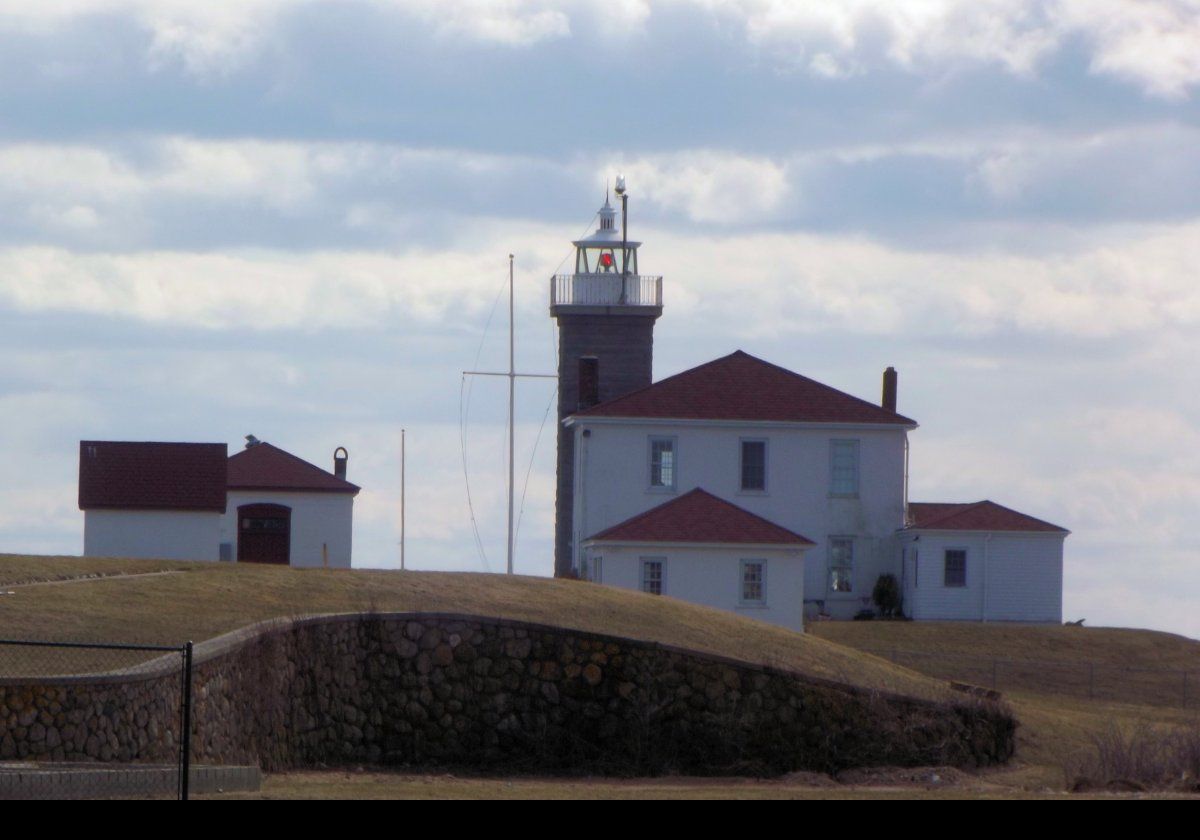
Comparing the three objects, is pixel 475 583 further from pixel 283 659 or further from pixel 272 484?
pixel 272 484

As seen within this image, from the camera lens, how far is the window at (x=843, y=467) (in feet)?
164

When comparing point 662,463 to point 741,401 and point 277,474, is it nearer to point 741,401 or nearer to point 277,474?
point 741,401

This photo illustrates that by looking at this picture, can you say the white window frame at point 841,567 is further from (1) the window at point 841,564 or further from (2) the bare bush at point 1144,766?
(2) the bare bush at point 1144,766

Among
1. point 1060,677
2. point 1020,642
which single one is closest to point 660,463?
point 1020,642

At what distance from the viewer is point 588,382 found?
52.3 metres

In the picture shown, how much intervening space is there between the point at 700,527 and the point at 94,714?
90.1 feet

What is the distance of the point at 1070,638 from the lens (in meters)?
47.1

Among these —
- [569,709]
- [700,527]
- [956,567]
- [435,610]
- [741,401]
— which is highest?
[741,401]

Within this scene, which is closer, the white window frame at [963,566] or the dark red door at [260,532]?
the white window frame at [963,566]

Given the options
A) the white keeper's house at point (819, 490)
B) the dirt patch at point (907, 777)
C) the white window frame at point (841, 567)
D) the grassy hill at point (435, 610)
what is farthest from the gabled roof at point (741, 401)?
the dirt patch at point (907, 777)

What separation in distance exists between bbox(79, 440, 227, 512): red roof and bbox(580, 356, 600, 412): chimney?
12.1 metres

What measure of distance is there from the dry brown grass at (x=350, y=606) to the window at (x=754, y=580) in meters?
10.4

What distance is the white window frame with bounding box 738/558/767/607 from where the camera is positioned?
4400 cm
